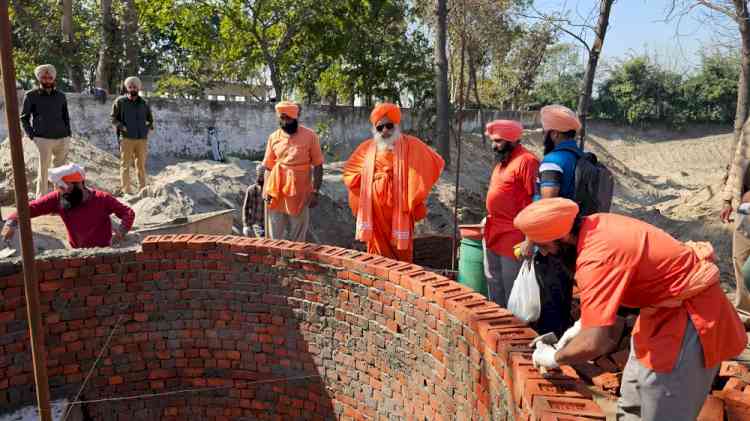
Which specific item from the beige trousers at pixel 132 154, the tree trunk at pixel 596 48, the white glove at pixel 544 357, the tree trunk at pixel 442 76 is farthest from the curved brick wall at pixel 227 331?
the tree trunk at pixel 442 76

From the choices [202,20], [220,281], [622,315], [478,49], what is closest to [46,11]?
[202,20]

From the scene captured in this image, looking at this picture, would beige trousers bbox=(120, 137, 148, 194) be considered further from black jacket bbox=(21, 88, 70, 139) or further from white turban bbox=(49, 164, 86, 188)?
white turban bbox=(49, 164, 86, 188)

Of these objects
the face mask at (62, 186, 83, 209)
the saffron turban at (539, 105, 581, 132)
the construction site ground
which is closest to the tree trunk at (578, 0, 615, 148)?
the construction site ground

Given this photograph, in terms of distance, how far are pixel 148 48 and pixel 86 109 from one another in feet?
56.1

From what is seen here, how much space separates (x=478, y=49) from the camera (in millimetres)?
21031

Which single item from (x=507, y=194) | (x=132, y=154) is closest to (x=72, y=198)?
(x=507, y=194)

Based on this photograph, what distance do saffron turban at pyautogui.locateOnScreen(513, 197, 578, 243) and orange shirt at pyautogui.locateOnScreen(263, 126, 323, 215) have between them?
11.0 feet

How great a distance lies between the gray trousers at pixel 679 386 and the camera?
2447mm

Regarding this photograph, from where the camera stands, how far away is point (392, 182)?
4.92 m

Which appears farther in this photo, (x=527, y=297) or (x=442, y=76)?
(x=442, y=76)

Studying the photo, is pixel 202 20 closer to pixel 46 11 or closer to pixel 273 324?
pixel 46 11

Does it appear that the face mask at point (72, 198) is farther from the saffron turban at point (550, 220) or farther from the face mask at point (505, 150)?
the saffron turban at point (550, 220)

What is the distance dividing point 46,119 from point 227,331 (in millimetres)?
4416

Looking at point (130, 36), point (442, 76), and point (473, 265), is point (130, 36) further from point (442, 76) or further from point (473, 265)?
A: point (473, 265)
